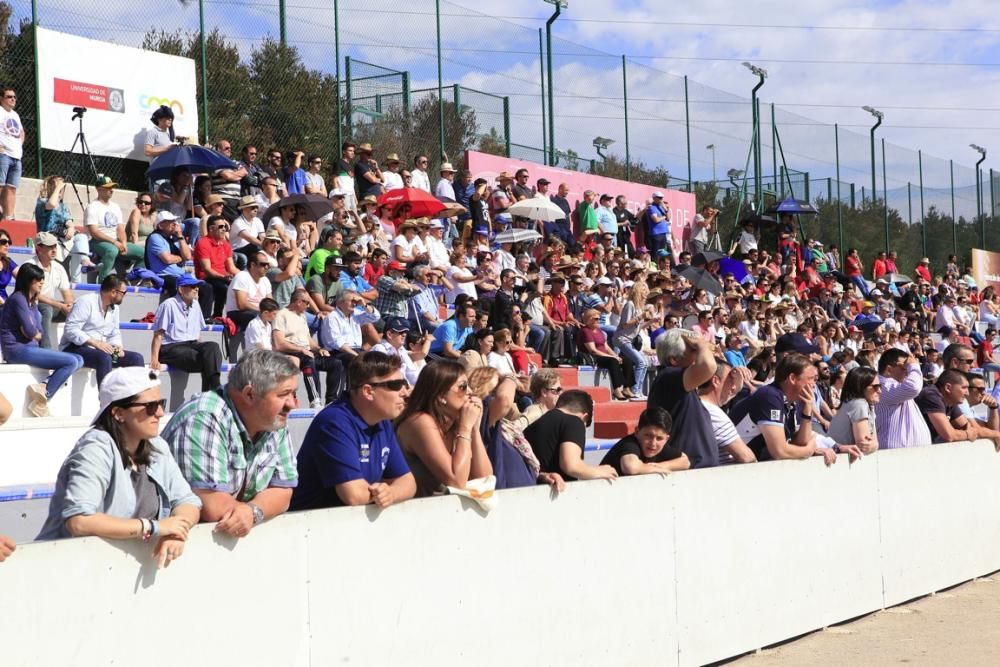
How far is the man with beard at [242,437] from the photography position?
4383 mm

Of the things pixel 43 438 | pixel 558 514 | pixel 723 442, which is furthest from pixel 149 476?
pixel 43 438

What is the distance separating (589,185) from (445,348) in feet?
40.3

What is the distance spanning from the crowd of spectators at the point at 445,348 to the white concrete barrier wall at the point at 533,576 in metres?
0.15

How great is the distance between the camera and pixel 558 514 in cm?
571

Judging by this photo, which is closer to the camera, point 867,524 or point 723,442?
point 723,442

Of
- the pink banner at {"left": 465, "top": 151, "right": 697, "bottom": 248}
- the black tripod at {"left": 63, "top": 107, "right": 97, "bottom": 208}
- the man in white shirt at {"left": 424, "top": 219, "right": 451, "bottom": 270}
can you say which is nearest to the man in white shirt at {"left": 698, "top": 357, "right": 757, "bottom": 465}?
the man in white shirt at {"left": 424, "top": 219, "right": 451, "bottom": 270}

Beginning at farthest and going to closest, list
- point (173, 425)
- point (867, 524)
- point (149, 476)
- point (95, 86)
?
point (95, 86) < point (867, 524) < point (173, 425) < point (149, 476)

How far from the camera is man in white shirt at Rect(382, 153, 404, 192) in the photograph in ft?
61.8

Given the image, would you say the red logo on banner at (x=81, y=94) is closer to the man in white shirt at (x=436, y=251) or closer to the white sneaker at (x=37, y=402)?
the man in white shirt at (x=436, y=251)

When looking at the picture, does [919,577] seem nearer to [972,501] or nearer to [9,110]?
[972,501]

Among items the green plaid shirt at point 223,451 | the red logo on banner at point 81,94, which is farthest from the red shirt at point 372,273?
the green plaid shirt at point 223,451

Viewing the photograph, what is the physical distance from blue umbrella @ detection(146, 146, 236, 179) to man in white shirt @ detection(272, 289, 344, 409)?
4.12m

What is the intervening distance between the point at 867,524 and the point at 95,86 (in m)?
13.0

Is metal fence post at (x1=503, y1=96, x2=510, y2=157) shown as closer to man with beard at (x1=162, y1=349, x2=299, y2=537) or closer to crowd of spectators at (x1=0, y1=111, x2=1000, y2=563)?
crowd of spectators at (x1=0, y1=111, x2=1000, y2=563)
